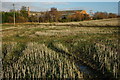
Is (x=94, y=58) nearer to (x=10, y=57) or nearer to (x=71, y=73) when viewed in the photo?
(x=71, y=73)

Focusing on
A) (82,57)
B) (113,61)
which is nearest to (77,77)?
(113,61)

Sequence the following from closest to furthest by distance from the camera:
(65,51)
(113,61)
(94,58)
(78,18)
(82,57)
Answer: (113,61) → (94,58) → (82,57) → (65,51) → (78,18)

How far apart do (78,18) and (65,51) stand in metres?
57.2

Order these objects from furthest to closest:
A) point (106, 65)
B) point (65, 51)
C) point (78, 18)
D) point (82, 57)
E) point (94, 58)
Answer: point (78, 18), point (65, 51), point (82, 57), point (94, 58), point (106, 65)

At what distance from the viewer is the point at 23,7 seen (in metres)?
→ 96.6

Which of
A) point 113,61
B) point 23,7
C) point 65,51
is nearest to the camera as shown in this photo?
point 113,61

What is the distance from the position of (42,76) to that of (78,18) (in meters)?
61.8

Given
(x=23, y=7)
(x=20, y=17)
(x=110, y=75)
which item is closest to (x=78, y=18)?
(x=20, y=17)

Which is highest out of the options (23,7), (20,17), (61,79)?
(23,7)

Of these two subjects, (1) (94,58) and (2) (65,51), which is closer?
(1) (94,58)

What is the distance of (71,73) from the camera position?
6.94 metres

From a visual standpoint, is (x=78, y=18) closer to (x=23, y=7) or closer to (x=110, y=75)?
(x=23, y=7)

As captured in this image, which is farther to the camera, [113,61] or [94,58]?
[94,58]

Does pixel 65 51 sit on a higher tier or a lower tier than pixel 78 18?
lower
